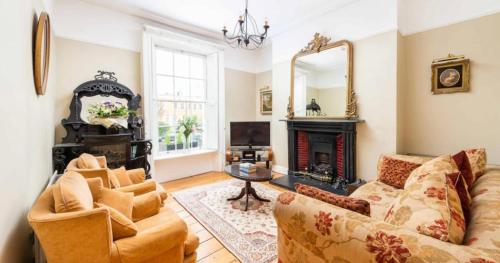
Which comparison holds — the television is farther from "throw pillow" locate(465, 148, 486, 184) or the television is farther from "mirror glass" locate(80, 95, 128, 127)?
"throw pillow" locate(465, 148, 486, 184)

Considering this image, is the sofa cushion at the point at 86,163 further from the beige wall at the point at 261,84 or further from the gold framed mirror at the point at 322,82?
the beige wall at the point at 261,84

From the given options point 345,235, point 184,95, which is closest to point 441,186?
point 345,235

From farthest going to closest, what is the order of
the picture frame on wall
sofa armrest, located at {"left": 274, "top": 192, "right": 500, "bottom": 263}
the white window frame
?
the white window frame, the picture frame on wall, sofa armrest, located at {"left": 274, "top": 192, "right": 500, "bottom": 263}

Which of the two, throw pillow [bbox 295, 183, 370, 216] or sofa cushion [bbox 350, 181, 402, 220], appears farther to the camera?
sofa cushion [bbox 350, 181, 402, 220]

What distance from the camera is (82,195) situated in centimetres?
127

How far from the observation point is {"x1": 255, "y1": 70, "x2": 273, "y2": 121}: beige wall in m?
5.05

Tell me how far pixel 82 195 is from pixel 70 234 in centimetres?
28

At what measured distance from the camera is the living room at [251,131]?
106cm

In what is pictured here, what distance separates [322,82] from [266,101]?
5.35ft

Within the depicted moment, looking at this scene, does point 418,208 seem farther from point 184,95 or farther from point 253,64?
point 253,64

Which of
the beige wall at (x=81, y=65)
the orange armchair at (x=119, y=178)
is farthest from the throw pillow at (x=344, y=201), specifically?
the beige wall at (x=81, y=65)

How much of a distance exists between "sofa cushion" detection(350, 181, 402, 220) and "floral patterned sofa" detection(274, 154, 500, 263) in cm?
66

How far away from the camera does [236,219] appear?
8.39ft

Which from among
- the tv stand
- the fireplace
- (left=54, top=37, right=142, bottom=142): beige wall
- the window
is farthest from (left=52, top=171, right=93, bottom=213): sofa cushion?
the tv stand
